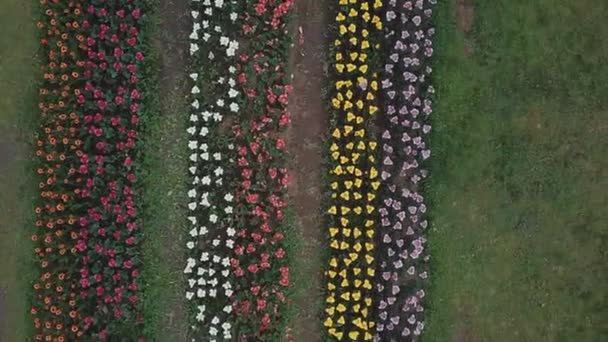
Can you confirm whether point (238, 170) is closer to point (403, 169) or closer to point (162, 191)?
point (162, 191)

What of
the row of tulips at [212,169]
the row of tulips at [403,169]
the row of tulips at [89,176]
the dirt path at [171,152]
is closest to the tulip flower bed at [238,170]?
the row of tulips at [212,169]

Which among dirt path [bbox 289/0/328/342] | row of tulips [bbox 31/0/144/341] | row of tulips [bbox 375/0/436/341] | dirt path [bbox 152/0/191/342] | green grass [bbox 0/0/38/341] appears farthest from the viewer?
dirt path [bbox 289/0/328/342]

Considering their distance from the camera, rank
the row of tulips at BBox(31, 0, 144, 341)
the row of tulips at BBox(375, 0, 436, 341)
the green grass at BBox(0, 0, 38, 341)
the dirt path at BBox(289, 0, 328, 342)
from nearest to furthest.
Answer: the row of tulips at BBox(31, 0, 144, 341) → the green grass at BBox(0, 0, 38, 341) → the row of tulips at BBox(375, 0, 436, 341) → the dirt path at BBox(289, 0, 328, 342)

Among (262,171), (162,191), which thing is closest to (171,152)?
(162,191)

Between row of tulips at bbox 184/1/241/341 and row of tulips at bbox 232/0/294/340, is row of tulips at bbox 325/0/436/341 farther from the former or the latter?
row of tulips at bbox 184/1/241/341

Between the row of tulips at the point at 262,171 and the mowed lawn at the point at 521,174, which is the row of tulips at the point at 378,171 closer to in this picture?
the mowed lawn at the point at 521,174

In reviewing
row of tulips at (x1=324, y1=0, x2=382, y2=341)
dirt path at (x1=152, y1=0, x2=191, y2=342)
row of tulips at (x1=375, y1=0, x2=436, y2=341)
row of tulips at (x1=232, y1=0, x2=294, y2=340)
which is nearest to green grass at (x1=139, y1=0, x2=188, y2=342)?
dirt path at (x1=152, y1=0, x2=191, y2=342)
